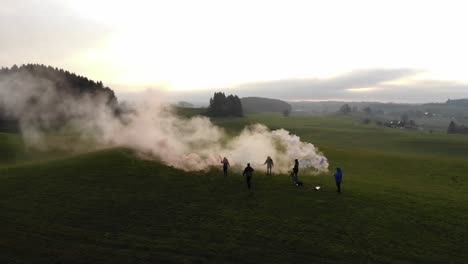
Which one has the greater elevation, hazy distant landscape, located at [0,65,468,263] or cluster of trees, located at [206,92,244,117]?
cluster of trees, located at [206,92,244,117]

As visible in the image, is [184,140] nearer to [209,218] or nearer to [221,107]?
[209,218]

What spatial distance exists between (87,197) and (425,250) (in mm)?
27132

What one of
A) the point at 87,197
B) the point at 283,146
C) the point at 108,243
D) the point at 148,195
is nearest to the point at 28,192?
the point at 87,197

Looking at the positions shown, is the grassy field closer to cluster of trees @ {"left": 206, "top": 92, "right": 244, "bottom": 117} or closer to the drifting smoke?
the drifting smoke

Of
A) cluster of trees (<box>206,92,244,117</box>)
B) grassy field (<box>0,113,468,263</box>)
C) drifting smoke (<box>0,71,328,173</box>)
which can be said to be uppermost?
cluster of trees (<box>206,92,244,117</box>)

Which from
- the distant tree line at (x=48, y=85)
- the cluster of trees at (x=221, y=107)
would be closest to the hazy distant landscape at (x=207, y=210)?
the distant tree line at (x=48, y=85)

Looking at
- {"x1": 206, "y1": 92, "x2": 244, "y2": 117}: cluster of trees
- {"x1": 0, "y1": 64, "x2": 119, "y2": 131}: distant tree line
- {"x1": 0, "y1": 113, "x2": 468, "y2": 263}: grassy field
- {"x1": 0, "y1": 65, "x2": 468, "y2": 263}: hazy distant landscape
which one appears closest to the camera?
{"x1": 0, "y1": 113, "x2": 468, "y2": 263}: grassy field

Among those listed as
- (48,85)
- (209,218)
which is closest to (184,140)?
(209,218)

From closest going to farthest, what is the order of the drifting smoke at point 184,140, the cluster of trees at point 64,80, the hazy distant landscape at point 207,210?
the hazy distant landscape at point 207,210 → the drifting smoke at point 184,140 → the cluster of trees at point 64,80

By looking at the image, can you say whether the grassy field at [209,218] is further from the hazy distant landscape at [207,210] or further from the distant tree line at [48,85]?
the distant tree line at [48,85]

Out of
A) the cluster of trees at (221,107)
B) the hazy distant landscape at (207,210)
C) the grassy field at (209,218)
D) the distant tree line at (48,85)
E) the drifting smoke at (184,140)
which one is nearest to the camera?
the grassy field at (209,218)

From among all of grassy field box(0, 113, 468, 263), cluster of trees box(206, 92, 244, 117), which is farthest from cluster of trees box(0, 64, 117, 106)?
grassy field box(0, 113, 468, 263)

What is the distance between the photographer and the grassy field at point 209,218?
20.9 meters

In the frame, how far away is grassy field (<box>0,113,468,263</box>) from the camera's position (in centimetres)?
2092
